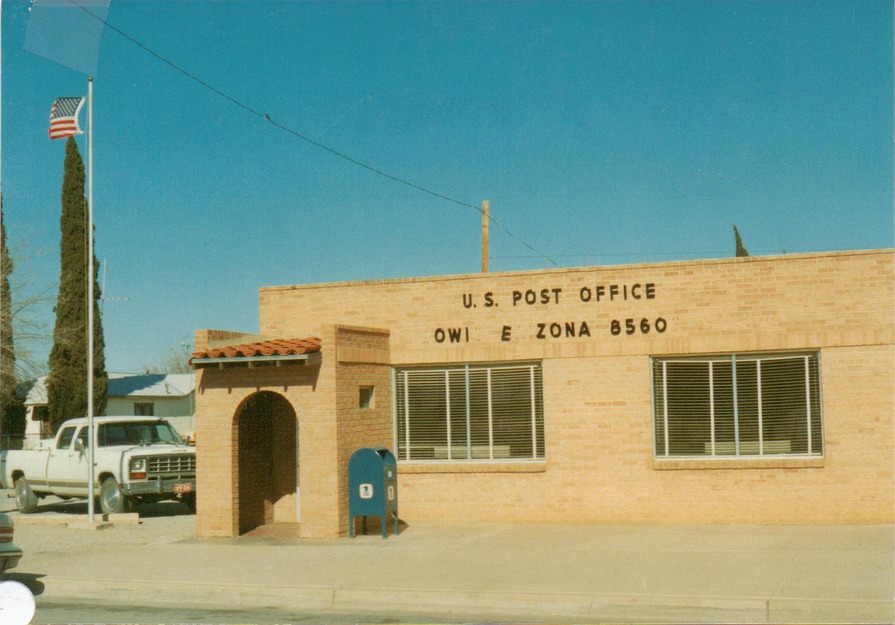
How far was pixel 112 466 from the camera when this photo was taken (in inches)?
770

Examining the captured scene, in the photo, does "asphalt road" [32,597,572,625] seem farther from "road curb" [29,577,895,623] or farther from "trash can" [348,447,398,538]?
"trash can" [348,447,398,538]

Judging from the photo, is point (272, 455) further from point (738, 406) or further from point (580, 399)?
point (738, 406)

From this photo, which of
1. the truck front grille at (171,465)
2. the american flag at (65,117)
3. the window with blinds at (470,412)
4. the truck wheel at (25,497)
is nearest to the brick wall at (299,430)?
the window with blinds at (470,412)

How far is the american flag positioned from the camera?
18.5 metres

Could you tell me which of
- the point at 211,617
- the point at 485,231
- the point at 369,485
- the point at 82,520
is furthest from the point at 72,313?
the point at 211,617

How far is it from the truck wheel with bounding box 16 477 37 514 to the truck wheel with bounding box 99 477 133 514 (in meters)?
2.25

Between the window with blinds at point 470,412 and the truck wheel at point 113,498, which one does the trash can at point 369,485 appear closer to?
the window with blinds at point 470,412

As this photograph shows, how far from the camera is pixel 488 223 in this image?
94.4 ft

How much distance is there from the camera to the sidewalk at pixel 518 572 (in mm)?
10023

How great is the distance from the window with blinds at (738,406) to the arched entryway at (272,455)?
6.17 m

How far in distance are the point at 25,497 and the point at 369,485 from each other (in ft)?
31.3

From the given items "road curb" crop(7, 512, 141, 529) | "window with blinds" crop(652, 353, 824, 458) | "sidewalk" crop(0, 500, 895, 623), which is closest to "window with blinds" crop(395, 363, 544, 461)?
"sidewalk" crop(0, 500, 895, 623)

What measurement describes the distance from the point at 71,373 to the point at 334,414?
28185 millimetres

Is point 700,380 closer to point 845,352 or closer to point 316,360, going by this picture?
point 845,352
